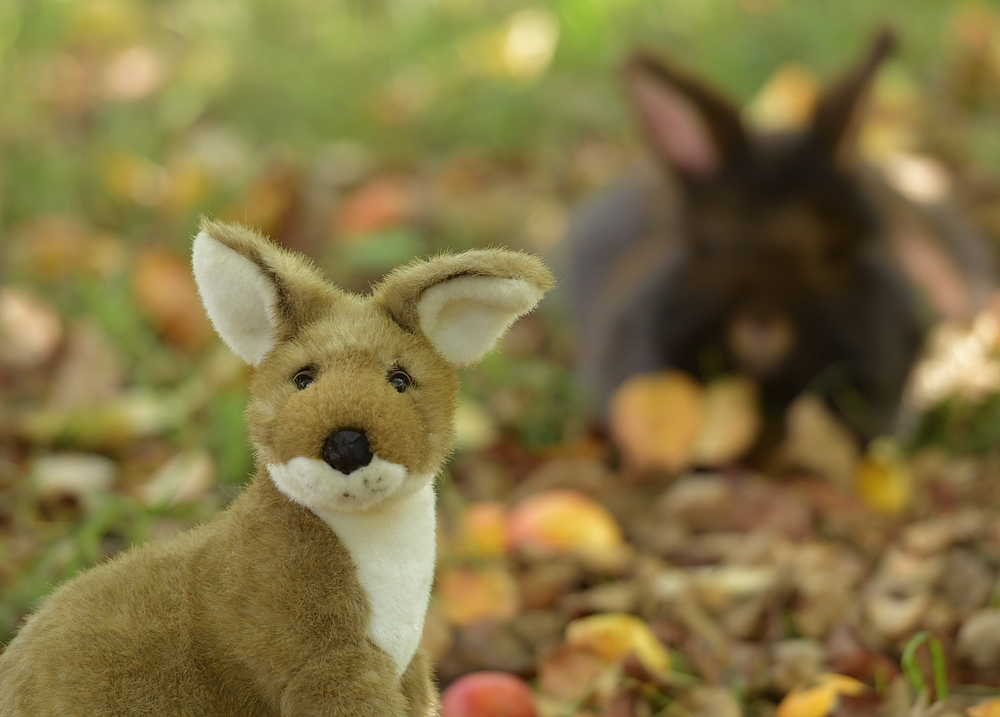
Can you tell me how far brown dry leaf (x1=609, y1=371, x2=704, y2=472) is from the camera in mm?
2709

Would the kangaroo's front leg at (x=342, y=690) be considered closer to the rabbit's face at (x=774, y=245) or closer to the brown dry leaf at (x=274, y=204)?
the rabbit's face at (x=774, y=245)

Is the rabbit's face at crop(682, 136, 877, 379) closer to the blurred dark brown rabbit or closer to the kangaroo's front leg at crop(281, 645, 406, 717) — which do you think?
the blurred dark brown rabbit

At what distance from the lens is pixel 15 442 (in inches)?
97.6

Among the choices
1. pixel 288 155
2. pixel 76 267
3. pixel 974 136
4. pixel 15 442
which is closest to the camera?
pixel 15 442

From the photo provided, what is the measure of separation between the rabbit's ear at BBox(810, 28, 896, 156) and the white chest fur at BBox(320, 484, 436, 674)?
1.99 metres

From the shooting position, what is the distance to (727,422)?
2.78 m

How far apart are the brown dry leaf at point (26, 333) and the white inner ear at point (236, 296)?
206 centimetres

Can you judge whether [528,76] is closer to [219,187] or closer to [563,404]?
[219,187]

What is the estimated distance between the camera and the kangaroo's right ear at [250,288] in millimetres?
1050

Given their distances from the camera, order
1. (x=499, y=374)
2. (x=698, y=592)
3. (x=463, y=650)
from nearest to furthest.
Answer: (x=463, y=650), (x=698, y=592), (x=499, y=374)

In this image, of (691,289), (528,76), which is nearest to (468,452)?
(691,289)

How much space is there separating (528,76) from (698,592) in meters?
3.08

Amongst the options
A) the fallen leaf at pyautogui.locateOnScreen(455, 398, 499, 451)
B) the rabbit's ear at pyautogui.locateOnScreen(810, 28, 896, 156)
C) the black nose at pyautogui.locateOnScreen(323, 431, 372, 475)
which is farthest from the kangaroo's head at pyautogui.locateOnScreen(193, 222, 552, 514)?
the rabbit's ear at pyautogui.locateOnScreen(810, 28, 896, 156)

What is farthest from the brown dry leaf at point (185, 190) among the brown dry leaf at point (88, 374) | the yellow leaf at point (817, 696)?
the yellow leaf at point (817, 696)
